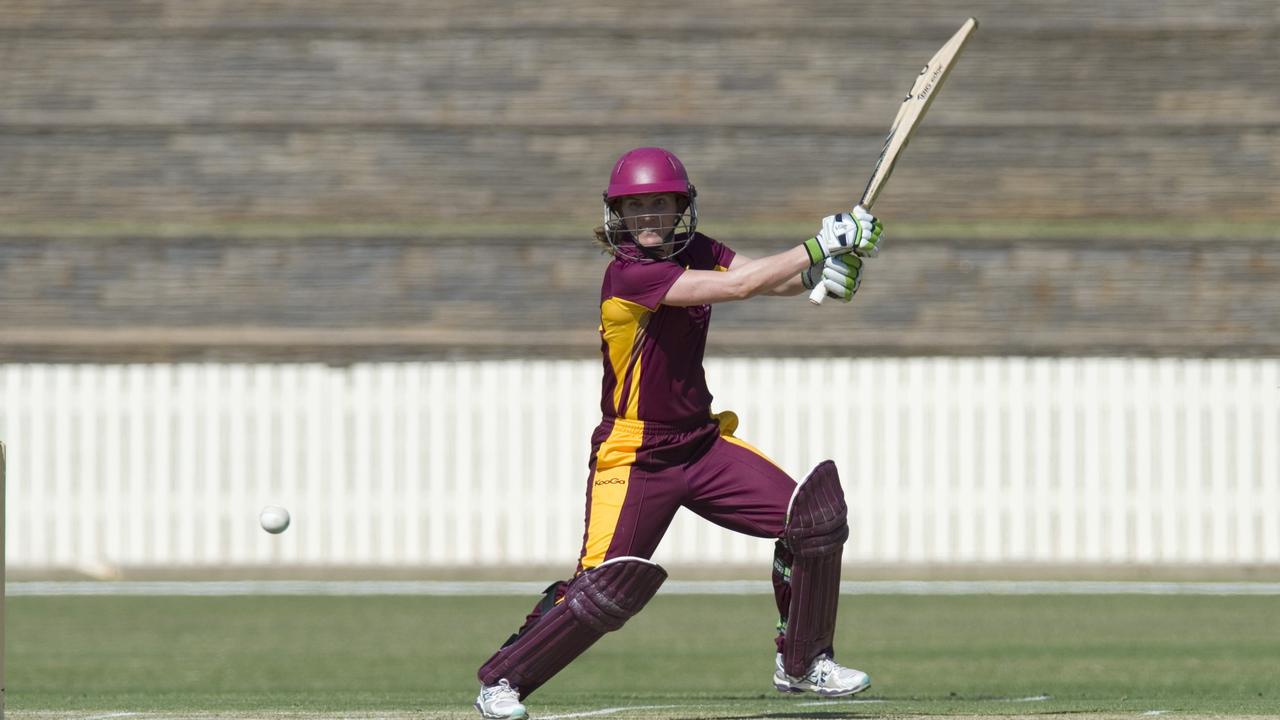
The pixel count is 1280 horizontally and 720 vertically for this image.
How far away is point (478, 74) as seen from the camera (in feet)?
67.3

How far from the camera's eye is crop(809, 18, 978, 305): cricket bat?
6672 millimetres

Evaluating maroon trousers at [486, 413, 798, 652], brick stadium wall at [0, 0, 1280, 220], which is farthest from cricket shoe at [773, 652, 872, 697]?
brick stadium wall at [0, 0, 1280, 220]

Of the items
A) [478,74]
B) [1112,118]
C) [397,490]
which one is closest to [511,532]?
[397,490]

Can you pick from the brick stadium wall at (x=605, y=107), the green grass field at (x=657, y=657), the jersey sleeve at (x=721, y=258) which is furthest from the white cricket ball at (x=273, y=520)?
the jersey sleeve at (x=721, y=258)

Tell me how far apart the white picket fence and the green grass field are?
262 cm

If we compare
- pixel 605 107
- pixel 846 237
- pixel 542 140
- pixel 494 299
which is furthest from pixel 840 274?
pixel 605 107

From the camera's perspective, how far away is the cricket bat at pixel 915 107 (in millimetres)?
6672

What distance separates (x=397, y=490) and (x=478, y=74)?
548 cm

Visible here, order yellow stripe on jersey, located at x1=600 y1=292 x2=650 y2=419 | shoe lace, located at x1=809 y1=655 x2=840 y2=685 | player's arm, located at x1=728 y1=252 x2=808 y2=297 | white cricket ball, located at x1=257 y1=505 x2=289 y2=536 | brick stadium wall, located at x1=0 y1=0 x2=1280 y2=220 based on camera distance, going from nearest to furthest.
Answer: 1. player's arm, located at x1=728 y1=252 x2=808 y2=297
2. yellow stripe on jersey, located at x1=600 y1=292 x2=650 y2=419
3. shoe lace, located at x1=809 y1=655 x2=840 y2=685
4. white cricket ball, located at x1=257 y1=505 x2=289 y2=536
5. brick stadium wall, located at x1=0 y1=0 x2=1280 y2=220

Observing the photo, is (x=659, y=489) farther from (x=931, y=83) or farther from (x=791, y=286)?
(x=931, y=83)

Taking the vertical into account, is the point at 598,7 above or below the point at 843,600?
above

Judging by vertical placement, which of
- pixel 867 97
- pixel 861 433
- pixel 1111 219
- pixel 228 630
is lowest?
pixel 228 630

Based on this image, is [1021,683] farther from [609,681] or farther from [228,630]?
[228,630]

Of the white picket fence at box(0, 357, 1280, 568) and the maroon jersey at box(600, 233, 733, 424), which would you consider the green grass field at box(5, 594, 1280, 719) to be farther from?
the white picket fence at box(0, 357, 1280, 568)
